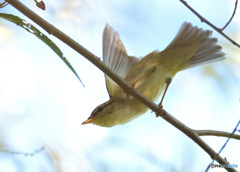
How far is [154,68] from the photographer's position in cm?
323

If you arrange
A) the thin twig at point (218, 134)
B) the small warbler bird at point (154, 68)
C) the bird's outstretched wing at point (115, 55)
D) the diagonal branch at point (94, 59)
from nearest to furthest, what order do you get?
the diagonal branch at point (94, 59)
the thin twig at point (218, 134)
the small warbler bird at point (154, 68)
the bird's outstretched wing at point (115, 55)

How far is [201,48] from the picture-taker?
11.1ft

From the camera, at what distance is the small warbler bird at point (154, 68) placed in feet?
10.0

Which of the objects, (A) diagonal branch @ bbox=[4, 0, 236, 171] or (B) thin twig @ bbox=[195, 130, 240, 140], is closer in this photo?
(A) diagonal branch @ bbox=[4, 0, 236, 171]

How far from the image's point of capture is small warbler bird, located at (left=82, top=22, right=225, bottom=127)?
3.05m

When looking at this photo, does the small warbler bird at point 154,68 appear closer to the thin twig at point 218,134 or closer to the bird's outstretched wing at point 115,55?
the bird's outstretched wing at point 115,55

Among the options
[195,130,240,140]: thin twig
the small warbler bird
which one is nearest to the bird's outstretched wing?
the small warbler bird

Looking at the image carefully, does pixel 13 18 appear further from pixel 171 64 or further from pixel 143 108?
pixel 171 64

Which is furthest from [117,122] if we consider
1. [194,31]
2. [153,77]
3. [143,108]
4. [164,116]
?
[194,31]

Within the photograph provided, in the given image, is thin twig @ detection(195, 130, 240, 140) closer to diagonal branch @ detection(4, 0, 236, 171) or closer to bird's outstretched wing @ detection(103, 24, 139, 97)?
diagonal branch @ detection(4, 0, 236, 171)

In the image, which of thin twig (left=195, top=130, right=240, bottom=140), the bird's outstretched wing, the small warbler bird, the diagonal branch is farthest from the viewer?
the bird's outstretched wing

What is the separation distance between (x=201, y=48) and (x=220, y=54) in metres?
0.23

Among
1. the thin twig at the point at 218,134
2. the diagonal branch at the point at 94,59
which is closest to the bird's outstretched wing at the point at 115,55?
the diagonal branch at the point at 94,59

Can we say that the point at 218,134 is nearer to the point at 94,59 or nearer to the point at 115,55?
the point at 94,59
